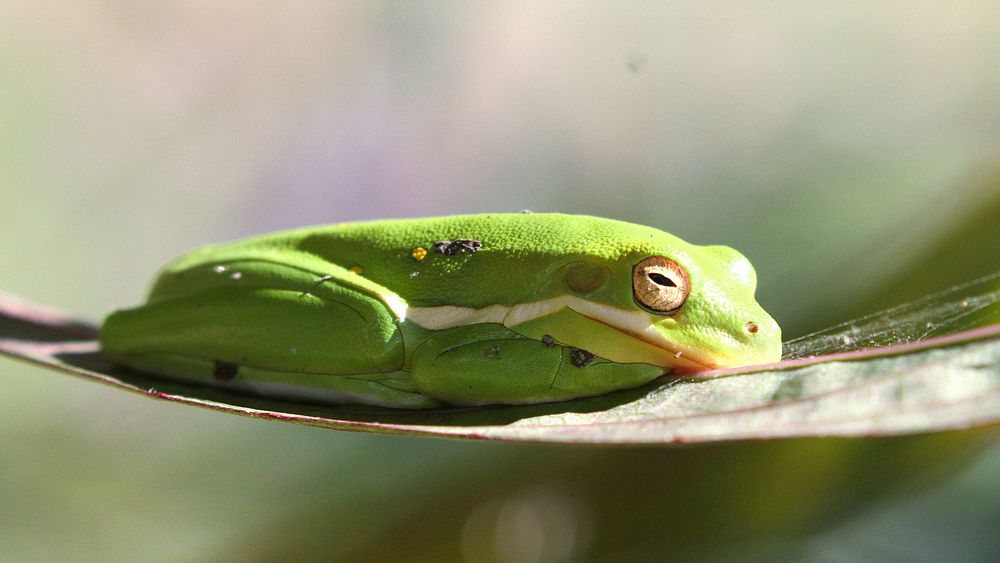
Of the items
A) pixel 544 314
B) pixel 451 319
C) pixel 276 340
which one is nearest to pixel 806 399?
pixel 544 314

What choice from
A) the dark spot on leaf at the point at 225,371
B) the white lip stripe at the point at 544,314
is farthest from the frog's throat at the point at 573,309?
the dark spot on leaf at the point at 225,371

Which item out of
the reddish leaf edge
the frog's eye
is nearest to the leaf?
the reddish leaf edge

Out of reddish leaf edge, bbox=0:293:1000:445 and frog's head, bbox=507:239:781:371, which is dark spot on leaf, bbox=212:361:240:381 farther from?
frog's head, bbox=507:239:781:371

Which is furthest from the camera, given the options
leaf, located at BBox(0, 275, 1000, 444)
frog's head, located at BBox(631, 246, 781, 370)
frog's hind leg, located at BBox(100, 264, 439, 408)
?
frog's hind leg, located at BBox(100, 264, 439, 408)

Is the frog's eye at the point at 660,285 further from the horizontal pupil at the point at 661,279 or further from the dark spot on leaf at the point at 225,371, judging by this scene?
the dark spot on leaf at the point at 225,371

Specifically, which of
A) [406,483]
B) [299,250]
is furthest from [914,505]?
[299,250]

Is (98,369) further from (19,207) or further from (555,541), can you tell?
(19,207)

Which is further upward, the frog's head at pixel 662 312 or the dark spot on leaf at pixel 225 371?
the frog's head at pixel 662 312
